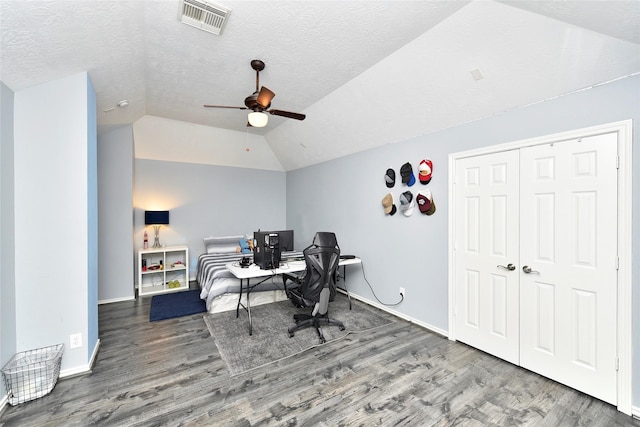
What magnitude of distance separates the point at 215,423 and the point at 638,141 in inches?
145

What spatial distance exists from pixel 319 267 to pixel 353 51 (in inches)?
92.7

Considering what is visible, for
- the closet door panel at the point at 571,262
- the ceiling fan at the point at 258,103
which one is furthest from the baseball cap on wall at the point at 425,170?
the ceiling fan at the point at 258,103

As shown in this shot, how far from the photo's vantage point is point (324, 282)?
10.1 ft

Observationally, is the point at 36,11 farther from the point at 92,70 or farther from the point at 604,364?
the point at 604,364

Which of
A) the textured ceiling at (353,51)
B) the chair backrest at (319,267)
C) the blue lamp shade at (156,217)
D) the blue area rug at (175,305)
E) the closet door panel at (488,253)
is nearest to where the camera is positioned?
the textured ceiling at (353,51)

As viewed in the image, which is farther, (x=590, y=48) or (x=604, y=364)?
(x=604, y=364)

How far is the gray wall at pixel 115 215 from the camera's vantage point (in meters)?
4.23

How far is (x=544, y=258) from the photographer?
2400 mm

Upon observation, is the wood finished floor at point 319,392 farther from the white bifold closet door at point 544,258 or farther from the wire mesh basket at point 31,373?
the white bifold closet door at point 544,258

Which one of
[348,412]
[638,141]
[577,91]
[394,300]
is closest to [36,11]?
[348,412]

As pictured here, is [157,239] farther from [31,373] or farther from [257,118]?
[257,118]

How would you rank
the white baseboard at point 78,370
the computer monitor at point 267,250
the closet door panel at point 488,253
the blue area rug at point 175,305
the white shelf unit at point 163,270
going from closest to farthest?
the white baseboard at point 78,370 < the closet door panel at point 488,253 < the computer monitor at point 267,250 < the blue area rug at point 175,305 < the white shelf unit at point 163,270

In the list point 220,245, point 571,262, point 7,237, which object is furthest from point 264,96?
point 220,245

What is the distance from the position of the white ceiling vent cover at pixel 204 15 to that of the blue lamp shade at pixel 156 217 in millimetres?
3851
